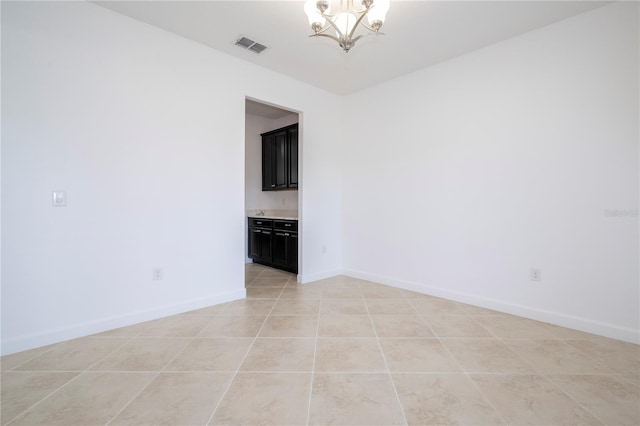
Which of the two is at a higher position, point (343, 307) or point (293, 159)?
point (293, 159)

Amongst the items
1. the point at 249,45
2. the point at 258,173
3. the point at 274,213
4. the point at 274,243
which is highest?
the point at 249,45

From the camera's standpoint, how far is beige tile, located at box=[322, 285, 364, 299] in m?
3.29

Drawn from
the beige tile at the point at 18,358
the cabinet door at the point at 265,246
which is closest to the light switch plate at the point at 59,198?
the beige tile at the point at 18,358

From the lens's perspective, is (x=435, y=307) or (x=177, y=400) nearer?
(x=177, y=400)

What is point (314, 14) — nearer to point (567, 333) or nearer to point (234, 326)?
point (234, 326)

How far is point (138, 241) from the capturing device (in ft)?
8.25

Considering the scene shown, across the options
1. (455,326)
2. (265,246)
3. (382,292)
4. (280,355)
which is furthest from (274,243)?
(455,326)

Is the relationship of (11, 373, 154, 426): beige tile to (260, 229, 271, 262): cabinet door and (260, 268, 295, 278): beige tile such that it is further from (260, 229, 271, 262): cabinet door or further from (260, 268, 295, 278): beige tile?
(260, 229, 271, 262): cabinet door

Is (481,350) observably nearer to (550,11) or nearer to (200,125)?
(550,11)

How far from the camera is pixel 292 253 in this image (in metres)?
4.17

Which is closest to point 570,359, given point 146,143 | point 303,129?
point 303,129

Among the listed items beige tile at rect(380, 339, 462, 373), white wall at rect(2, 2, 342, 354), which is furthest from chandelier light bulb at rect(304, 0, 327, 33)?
beige tile at rect(380, 339, 462, 373)

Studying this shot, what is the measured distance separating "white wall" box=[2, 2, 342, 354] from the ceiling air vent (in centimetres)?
28

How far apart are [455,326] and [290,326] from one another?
57.8 inches
